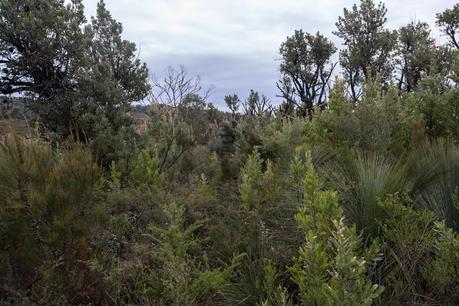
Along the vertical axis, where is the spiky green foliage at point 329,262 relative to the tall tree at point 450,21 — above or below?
below

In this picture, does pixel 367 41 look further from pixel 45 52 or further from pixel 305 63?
pixel 45 52

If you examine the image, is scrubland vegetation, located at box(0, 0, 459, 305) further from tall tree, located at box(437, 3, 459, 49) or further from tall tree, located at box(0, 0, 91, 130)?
tall tree, located at box(437, 3, 459, 49)

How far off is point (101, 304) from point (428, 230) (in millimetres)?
3015

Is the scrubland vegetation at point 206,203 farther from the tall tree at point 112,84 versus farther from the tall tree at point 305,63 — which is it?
the tall tree at point 305,63

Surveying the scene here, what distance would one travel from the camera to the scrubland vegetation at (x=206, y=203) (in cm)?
354

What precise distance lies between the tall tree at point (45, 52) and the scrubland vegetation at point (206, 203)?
0.03m

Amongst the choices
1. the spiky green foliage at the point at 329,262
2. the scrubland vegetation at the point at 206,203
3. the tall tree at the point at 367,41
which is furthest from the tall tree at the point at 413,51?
the spiky green foliage at the point at 329,262

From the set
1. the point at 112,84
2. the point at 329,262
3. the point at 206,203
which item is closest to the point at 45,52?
the point at 112,84

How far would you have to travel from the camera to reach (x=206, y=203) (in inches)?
236

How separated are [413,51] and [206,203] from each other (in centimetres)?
2297

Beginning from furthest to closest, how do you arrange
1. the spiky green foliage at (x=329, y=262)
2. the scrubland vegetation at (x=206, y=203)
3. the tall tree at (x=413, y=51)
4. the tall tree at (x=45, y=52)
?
the tall tree at (x=413, y=51), the tall tree at (x=45, y=52), the scrubland vegetation at (x=206, y=203), the spiky green foliage at (x=329, y=262)

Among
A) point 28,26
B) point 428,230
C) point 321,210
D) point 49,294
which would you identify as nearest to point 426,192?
point 428,230

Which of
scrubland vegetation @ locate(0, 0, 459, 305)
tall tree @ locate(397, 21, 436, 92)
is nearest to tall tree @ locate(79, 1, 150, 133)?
scrubland vegetation @ locate(0, 0, 459, 305)

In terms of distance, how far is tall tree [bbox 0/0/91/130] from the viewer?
8.23m
